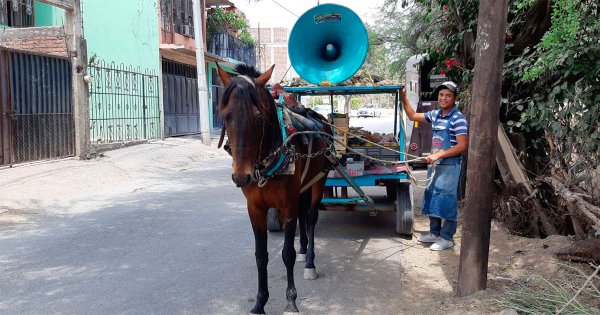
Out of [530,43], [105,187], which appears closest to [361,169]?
[530,43]

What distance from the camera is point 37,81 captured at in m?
12.2

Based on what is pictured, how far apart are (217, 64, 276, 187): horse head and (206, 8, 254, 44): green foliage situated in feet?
77.6

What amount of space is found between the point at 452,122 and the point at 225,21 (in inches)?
899

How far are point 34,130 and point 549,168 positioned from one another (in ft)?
34.4

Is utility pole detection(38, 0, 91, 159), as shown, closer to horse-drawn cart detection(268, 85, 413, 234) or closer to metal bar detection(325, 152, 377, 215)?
horse-drawn cart detection(268, 85, 413, 234)

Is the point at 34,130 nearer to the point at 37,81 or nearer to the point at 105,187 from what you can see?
the point at 37,81

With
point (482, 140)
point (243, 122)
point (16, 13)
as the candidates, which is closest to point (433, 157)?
point (482, 140)

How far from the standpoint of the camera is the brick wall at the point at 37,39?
39.2ft

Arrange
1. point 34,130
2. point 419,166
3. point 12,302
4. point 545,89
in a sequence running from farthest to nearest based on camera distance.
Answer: point 419,166 → point 34,130 → point 545,89 → point 12,302

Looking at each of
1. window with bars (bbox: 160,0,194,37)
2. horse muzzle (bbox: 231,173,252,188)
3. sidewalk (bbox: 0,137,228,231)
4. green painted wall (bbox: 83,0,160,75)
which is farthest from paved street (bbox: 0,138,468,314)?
window with bars (bbox: 160,0,194,37)

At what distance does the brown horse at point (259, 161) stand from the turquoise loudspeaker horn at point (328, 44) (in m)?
1.22

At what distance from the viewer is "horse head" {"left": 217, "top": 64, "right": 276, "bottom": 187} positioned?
3.56 metres

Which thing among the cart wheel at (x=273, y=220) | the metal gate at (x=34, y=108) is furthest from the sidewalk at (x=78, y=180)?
the cart wheel at (x=273, y=220)

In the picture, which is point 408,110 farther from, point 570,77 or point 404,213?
point 570,77
